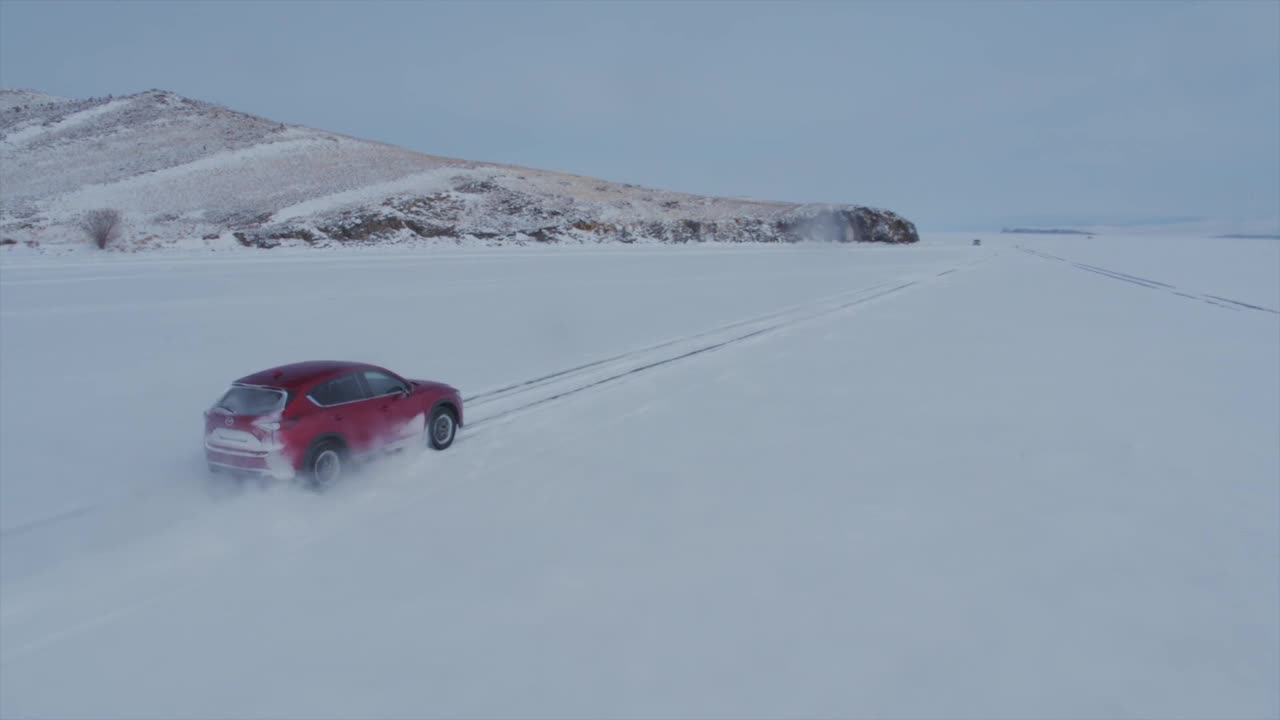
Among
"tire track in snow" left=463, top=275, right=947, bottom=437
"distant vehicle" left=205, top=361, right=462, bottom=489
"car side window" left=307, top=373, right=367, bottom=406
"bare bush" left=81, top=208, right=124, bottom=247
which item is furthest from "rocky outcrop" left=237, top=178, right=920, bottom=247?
"car side window" left=307, top=373, right=367, bottom=406

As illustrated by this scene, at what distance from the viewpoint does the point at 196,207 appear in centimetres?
6100

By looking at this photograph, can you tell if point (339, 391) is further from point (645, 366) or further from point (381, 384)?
point (645, 366)

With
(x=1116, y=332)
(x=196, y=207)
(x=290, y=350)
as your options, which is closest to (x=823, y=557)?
(x=290, y=350)

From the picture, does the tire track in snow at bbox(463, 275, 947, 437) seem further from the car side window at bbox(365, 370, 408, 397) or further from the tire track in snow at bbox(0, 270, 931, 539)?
the car side window at bbox(365, 370, 408, 397)

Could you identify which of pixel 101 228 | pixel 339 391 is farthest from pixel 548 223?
pixel 339 391

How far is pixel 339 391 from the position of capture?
892 cm

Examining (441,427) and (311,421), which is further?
(441,427)

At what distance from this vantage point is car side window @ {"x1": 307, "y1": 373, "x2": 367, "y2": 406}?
8.60 meters

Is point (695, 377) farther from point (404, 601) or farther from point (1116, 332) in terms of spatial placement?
point (1116, 332)

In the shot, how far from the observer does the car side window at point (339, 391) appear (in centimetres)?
860

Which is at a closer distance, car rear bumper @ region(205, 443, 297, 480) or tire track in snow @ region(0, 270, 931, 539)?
tire track in snow @ region(0, 270, 931, 539)

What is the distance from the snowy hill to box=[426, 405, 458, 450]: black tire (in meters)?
42.0

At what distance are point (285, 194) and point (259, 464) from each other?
66.9 m

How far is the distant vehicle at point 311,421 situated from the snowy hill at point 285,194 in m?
42.3
